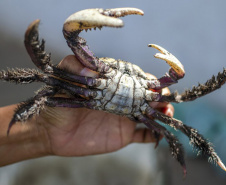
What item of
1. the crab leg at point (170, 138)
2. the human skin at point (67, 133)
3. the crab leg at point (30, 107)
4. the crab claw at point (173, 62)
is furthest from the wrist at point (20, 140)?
the crab claw at point (173, 62)

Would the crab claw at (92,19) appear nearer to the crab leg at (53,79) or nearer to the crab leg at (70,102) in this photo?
the crab leg at (53,79)

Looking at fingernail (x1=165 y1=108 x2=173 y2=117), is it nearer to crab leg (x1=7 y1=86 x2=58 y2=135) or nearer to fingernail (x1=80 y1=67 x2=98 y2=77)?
fingernail (x1=80 y1=67 x2=98 y2=77)

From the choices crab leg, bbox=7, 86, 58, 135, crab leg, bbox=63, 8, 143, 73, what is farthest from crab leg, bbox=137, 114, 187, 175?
crab leg, bbox=7, 86, 58, 135

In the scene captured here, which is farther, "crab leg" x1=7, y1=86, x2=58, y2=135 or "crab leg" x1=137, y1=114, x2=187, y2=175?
"crab leg" x1=137, y1=114, x2=187, y2=175

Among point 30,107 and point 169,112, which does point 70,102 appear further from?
point 169,112

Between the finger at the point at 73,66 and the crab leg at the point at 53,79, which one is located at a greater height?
the finger at the point at 73,66

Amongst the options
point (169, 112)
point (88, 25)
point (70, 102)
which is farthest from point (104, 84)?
point (169, 112)

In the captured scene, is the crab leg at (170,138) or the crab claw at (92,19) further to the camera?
the crab leg at (170,138)

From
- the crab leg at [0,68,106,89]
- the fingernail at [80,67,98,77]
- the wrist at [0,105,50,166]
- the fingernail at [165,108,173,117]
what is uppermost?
the fingernail at [80,67,98,77]
